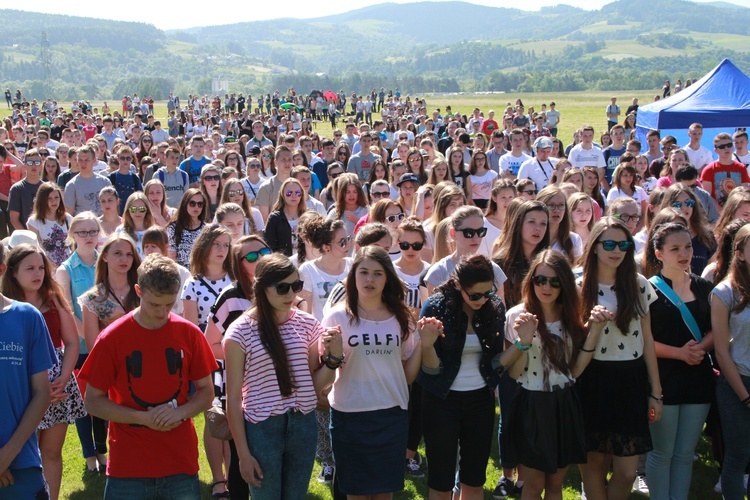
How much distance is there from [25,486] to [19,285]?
4.65 feet

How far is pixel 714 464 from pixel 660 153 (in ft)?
28.2

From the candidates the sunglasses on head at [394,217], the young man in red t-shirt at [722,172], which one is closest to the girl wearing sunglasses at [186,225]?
the sunglasses on head at [394,217]

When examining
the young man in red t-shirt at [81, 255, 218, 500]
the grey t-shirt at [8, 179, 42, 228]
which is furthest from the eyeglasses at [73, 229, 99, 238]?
the grey t-shirt at [8, 179, 42, 228]

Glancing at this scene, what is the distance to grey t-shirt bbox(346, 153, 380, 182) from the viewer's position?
12.3 meters

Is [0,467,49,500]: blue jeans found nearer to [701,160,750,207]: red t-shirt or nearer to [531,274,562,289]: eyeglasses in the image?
[531,274,562,289]: eyeglasses

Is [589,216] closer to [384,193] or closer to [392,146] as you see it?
[384,193]

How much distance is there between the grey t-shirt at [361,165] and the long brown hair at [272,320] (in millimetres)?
8410

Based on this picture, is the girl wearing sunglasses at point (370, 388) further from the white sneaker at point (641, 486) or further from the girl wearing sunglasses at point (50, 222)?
the girl wearing sunglasses at point (50, 222)

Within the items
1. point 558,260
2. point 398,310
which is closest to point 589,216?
point 558,260

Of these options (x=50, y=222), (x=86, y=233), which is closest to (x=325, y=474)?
(x=86, y=233)

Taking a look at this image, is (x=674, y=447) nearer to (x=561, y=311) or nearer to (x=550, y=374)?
(x=550, y=374)

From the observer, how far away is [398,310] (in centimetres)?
427

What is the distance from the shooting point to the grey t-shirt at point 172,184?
10.5 meters

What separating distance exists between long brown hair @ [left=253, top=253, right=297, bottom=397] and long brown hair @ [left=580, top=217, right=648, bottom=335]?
1.82 meters
